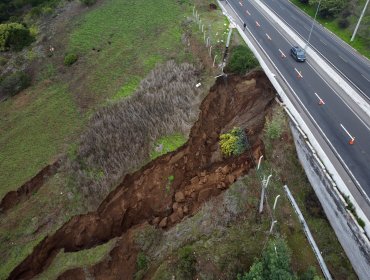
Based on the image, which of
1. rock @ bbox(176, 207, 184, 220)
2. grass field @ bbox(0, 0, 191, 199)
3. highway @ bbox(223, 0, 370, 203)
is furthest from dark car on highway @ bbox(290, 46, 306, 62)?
rock @ bbox(176, 207, 184, 220)

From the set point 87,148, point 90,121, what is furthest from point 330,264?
point 90,121

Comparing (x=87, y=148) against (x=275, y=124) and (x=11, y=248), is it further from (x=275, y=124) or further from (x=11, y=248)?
(x=275, y=124)

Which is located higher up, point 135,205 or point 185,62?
point 185,62

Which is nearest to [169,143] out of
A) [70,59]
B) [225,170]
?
[225,170]

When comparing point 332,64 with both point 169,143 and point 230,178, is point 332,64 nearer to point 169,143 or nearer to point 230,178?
point 230,178

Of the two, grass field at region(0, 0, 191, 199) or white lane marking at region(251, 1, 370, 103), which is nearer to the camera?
grass field at region(0, 0, 191, 199)

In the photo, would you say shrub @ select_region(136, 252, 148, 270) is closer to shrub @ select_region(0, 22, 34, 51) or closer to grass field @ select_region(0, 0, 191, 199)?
grass field @ select_region(0, 0, 191, 199)
